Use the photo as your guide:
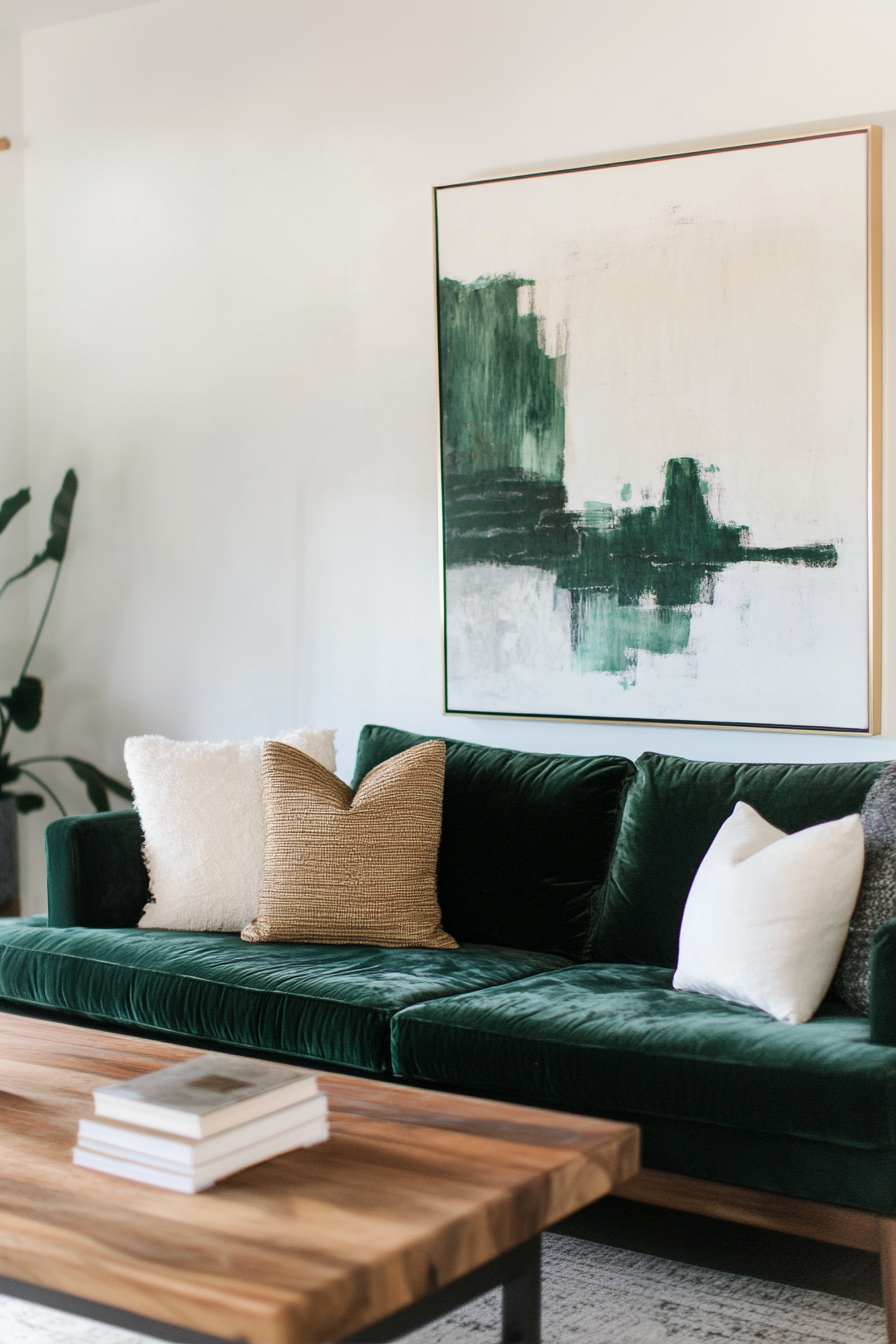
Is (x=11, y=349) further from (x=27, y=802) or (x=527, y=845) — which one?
(x=527, y=845)

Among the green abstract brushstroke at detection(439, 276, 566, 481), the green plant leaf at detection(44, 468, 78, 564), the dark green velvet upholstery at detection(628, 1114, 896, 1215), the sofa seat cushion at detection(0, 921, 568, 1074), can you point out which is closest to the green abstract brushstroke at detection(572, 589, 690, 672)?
the green abstract brushstroke at detection(439, 276, 566, 481)

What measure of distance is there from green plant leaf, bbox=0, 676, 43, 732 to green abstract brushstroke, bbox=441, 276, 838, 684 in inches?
60.3

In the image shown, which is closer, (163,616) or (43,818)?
(163,616)

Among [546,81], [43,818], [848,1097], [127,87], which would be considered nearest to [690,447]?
[546,81]

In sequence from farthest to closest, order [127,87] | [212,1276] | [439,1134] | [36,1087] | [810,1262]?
[127,87] < [810,1262] < [36,1087] < [439,1134] < [212,1276]

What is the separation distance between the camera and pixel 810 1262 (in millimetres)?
2502

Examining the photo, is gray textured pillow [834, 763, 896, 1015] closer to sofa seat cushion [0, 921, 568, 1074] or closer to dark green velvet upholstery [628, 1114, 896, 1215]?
dark green velvet upholstery [628, 1114, 896, 1215]

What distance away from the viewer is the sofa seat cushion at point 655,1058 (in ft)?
7.19

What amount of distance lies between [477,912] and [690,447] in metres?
1.22

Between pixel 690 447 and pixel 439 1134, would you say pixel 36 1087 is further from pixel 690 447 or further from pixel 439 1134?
pixel 690 447

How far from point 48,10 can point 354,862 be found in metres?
2.98

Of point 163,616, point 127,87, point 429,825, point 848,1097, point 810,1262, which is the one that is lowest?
point 810,1262

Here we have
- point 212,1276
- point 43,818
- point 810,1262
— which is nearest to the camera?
point 212,1276

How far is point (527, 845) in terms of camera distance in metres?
3.23
